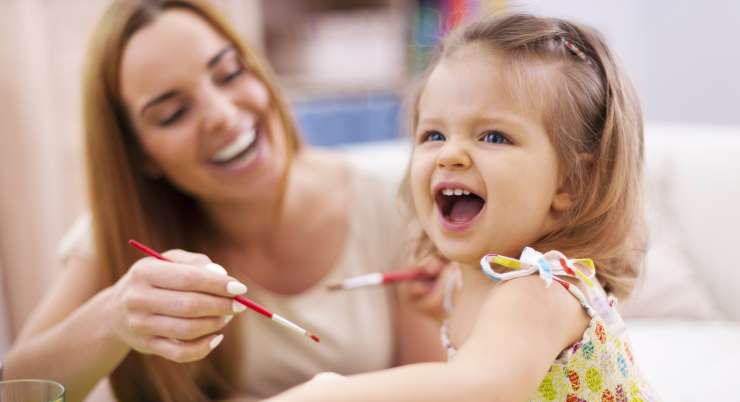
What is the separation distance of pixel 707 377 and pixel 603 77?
21.8 inches

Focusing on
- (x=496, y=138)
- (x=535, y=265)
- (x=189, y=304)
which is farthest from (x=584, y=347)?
(x=189, y=304)

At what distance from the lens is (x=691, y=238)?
5.24ft

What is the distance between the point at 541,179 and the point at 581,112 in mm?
79

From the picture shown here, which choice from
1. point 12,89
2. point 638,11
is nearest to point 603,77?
point 12,89

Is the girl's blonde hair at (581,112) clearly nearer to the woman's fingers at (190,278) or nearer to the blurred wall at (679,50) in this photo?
the woman's fingers at (190,278)

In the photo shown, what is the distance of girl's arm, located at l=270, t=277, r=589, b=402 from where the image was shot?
2.01 ft

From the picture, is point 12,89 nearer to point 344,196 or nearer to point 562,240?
point 344,196

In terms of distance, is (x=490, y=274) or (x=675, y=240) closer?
(x=490, y=274)

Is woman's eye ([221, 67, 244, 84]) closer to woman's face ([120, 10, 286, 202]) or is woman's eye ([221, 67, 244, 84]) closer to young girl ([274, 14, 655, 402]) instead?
woman's face ([120, 10, 286, 202])

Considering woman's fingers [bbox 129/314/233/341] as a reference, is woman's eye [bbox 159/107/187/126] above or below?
above

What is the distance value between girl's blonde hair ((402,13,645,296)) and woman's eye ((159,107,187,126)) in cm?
59

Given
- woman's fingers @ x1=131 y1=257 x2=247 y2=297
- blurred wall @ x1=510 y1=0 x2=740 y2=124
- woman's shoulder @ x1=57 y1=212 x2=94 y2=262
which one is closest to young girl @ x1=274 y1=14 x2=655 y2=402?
woman's fingers @ x1=131 y1=257 x2=247 y2=297

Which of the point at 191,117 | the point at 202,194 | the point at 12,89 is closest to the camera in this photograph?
the point at 191,117

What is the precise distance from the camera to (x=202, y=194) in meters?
1.36
